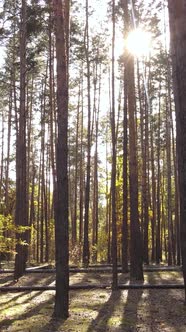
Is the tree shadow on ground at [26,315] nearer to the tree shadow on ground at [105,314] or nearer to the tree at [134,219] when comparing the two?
the tree shadow on ground at [105,314]

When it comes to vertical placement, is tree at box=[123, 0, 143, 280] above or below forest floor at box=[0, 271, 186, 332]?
above

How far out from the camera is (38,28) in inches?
552

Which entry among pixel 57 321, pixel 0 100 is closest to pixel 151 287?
pixel 57 321

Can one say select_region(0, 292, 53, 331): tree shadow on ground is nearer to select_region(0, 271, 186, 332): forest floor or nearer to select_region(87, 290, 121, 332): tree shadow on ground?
select_region(0, 271, 186, 332): forest floor

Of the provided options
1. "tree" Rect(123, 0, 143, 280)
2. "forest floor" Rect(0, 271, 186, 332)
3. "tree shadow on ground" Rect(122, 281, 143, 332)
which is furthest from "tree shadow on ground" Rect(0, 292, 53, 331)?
"tree" Rect(123, 0, 143, 280)

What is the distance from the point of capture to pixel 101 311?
7.91 metres

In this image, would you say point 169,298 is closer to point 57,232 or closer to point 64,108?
point 57,232

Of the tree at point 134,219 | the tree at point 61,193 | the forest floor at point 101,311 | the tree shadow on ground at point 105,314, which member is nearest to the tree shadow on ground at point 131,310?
the forest floor at point 101,311

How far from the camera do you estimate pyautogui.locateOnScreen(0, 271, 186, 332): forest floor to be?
6746 millimetres

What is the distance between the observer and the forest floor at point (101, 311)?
22.1 ft

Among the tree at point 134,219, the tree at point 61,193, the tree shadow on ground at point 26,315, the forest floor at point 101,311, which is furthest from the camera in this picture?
the tree at point 134,219

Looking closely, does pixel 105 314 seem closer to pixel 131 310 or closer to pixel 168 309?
pixel 131 310

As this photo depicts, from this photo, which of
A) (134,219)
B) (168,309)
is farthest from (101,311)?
(134,219)

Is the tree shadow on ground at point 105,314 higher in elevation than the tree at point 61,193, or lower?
lower
